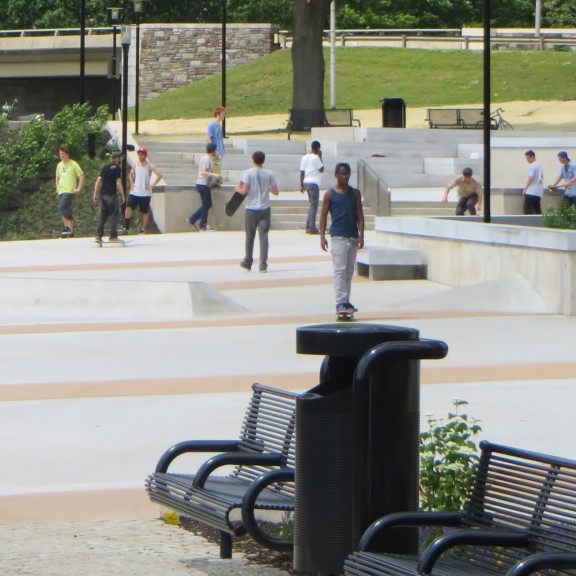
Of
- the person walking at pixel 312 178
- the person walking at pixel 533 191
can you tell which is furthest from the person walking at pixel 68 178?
the person walking at pixel 533 191

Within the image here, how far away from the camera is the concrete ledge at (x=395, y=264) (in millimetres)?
A: 20141

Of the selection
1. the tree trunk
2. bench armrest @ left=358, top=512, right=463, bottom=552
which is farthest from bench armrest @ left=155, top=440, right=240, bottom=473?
the tree trunk

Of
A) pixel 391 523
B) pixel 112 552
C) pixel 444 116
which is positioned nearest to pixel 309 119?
pixel 444 116

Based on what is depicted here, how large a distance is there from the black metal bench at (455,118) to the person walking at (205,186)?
1436cm

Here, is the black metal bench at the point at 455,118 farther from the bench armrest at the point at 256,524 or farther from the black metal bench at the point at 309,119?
the bench armrest at the point at 256,524

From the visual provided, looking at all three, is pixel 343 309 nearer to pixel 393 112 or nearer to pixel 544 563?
pixel 544 563

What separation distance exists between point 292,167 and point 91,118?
659 centimetres

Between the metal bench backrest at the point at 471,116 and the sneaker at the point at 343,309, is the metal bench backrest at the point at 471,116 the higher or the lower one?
the higher one

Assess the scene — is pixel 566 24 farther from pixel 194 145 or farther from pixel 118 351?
pixel 118 351

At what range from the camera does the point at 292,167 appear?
112 ft

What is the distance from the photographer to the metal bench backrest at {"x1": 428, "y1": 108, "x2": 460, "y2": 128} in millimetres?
42156

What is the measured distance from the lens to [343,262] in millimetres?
15383

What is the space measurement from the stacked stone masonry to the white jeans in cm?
5565

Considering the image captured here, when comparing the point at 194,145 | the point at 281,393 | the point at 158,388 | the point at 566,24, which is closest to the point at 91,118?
the point at 194,145
